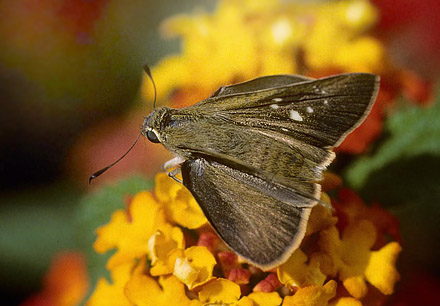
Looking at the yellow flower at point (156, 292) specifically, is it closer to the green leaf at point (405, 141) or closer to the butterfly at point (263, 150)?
the butterfly at point (263, 150)

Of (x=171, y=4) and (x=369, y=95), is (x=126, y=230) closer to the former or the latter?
(x=369, y=95)

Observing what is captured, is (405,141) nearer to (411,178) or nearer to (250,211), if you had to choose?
(411,178)

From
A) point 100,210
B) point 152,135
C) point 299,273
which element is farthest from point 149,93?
point 299,273

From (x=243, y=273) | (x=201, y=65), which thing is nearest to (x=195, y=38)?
(x=201, y=65)

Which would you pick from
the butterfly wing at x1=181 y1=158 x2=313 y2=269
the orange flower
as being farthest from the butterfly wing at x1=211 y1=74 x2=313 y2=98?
the orange flower

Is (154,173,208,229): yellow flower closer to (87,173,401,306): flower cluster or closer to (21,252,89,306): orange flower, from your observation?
(87,173,401,306): flower cluster

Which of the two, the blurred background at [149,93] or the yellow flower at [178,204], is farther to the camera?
the blurred background at [149,93]

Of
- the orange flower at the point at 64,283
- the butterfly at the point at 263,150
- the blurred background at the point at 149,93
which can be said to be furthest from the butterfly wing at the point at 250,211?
the orange flower at the point at 64,283
